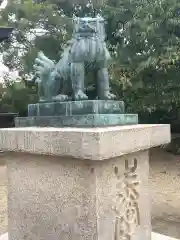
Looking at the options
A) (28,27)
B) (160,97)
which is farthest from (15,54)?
(160,97)

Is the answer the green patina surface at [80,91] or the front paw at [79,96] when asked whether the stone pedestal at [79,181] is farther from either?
the front paw at [79,96]

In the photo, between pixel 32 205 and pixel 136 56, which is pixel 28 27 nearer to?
pixel 136 56

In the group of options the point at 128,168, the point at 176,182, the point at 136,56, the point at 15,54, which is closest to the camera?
the point at 128,168

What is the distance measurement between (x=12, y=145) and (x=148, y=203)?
0.81 metres

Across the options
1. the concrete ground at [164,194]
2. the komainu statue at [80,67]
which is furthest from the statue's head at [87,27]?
the concrete ground at [164,194]

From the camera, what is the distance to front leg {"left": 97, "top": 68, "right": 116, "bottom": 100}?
5.41 feet

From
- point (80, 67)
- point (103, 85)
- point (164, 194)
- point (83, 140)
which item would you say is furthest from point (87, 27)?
point (164, 194)

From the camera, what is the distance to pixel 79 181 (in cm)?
135

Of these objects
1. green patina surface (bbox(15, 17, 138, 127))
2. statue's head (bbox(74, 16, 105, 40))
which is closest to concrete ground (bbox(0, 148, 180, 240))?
green patina surface (bbox(15, 17, 138, 127))

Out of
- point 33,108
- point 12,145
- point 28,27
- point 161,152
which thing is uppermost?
point 28,27

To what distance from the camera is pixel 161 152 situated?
7.64m

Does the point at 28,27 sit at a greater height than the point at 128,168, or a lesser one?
greater

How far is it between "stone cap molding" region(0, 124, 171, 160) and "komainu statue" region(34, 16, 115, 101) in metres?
0.29

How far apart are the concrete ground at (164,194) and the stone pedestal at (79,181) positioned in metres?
0.47
